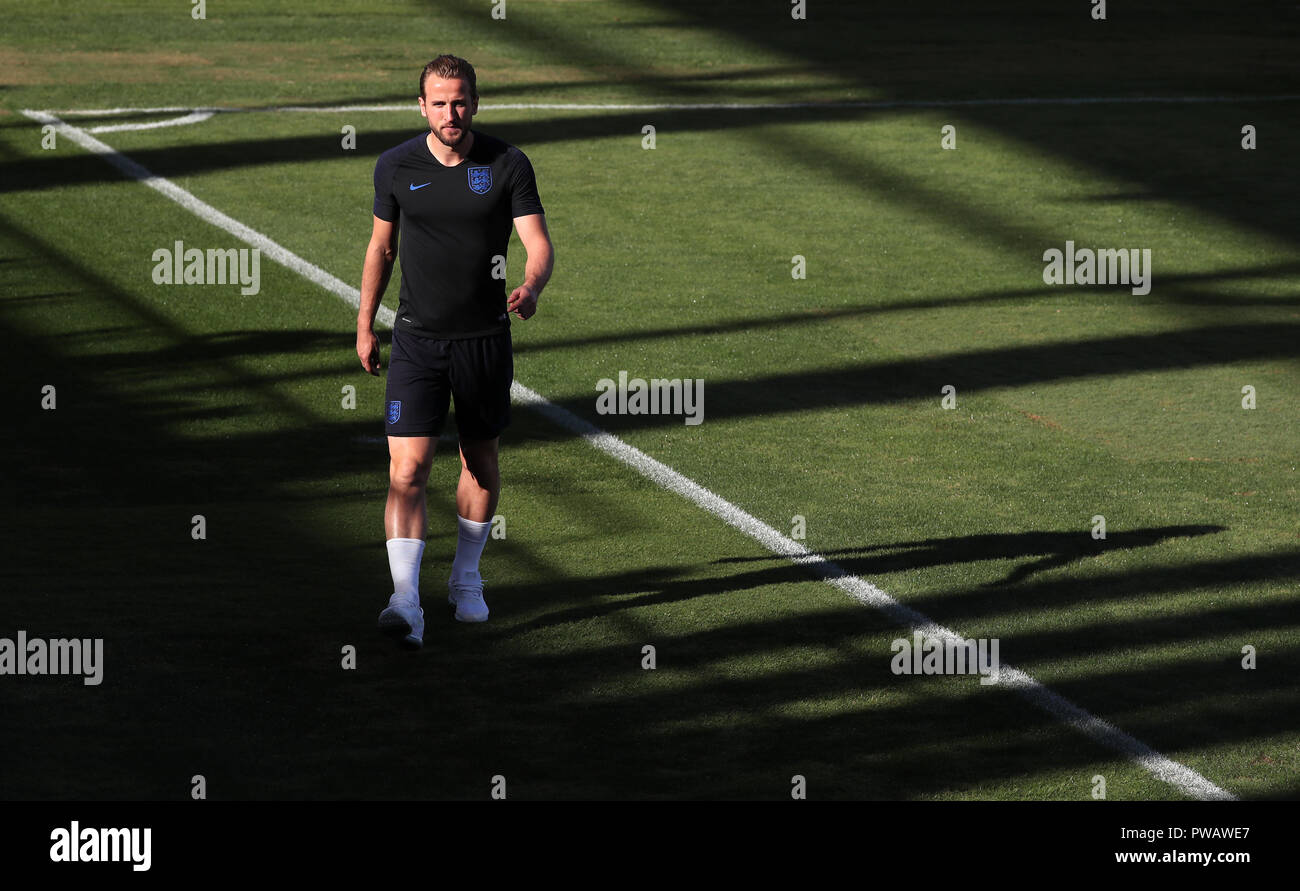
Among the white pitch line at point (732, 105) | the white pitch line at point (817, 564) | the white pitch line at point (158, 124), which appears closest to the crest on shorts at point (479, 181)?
the white pitch line at point (817, 564)

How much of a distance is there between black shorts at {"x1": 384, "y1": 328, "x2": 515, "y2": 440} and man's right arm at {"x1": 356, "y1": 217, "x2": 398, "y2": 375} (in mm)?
100

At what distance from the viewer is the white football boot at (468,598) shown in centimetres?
798

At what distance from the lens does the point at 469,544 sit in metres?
8.01

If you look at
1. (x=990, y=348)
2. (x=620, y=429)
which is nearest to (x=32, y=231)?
(x=620, y=429)

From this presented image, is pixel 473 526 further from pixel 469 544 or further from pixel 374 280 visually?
pixel 374 280

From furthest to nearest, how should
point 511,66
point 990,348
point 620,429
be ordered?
point 511,66, point 990,348, point 620,429

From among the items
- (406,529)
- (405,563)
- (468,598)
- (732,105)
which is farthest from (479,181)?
(732,105)

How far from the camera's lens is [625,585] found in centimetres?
853

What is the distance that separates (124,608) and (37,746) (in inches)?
57.5

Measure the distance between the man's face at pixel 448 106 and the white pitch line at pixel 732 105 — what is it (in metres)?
15.1

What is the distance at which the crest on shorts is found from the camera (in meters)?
7.47

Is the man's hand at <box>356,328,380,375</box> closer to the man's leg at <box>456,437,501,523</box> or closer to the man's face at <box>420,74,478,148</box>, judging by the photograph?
the man's leg at <box>456,437,501,523</box>

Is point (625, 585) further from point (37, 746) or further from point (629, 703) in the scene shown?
point (37, 746)

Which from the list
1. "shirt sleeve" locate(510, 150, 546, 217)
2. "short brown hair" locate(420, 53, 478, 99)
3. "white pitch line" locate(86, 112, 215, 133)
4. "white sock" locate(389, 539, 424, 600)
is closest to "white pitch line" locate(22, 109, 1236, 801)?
"white sock" locate(389, 539, 424, 600)
